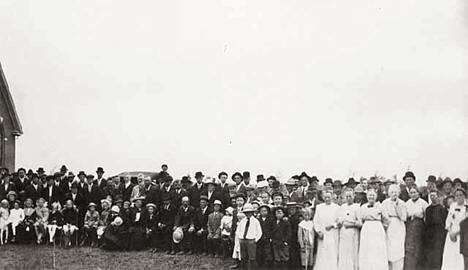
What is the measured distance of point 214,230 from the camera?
551 inches

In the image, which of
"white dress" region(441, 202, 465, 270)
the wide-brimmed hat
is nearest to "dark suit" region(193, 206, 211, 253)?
the wide-brimmed hat

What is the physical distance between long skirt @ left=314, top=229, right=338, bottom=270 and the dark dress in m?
1.57

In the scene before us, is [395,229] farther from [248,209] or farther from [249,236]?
[248,209]

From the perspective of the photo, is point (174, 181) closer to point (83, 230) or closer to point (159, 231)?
point (159, 231)

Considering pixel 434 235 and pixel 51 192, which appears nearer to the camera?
pixel 434 235

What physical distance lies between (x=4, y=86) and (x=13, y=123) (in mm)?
1636

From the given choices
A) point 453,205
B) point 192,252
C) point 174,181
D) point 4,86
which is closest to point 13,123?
point 4,86

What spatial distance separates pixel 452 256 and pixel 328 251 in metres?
2.07

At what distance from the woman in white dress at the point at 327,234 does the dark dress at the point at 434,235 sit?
1.58m

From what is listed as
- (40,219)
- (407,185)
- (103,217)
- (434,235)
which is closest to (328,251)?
(434,235)

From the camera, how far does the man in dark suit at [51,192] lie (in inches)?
659

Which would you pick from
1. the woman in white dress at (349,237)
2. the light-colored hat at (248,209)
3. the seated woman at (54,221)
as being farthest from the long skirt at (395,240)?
the seated woman at (54,221)

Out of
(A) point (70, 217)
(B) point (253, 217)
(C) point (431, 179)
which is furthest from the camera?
(A) point (70, 217)

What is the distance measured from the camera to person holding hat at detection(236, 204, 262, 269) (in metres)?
12.4
